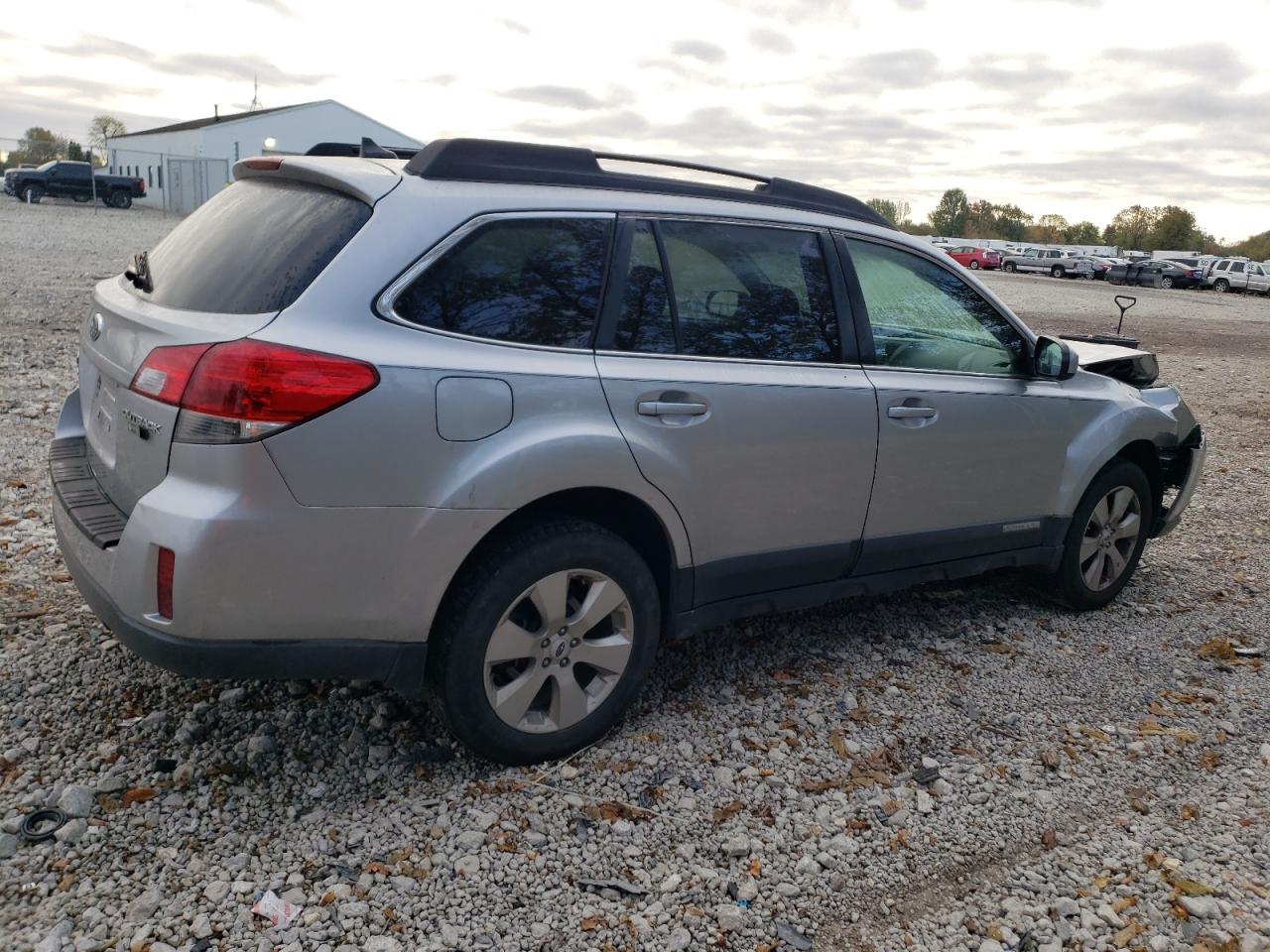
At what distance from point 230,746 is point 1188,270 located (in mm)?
51373

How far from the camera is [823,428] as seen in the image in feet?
12.4

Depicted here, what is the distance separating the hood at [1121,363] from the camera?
203 inches

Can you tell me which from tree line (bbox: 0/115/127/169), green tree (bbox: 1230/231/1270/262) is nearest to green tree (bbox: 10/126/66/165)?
tree line (bbox: 0/115/127/169)

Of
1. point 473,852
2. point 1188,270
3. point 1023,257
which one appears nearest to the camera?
point 473,852

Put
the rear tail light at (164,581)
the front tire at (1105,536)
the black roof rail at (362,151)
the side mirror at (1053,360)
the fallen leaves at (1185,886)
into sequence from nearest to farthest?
the rear tail light at (164,581) < the fallen leaves at (1185,886) < the black roof rail at (362,151) < the side mirror at (1053,360) < the front tire at (1105,536)

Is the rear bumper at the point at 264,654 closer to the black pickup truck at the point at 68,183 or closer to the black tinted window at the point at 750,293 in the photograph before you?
the black tinted window at the point at 750,293

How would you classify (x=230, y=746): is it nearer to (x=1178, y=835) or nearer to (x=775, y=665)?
(x=775, y=665)

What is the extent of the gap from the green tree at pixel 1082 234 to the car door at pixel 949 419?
115m

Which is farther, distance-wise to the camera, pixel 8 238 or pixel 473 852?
pixel 8 238

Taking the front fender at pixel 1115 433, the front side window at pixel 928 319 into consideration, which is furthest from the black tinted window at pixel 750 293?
the front fender at pixel 1115 433

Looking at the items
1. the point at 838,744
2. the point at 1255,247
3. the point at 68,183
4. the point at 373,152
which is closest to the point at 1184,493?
the point at 838,744

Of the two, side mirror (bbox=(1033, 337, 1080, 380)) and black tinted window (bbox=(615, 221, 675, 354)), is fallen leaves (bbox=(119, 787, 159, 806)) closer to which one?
black tinted window (bbox=(615, 221, 675, 354))

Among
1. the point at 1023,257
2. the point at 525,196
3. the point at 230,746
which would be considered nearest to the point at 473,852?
the point at 230,746

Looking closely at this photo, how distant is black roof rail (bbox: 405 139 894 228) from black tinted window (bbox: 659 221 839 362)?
140 mm
